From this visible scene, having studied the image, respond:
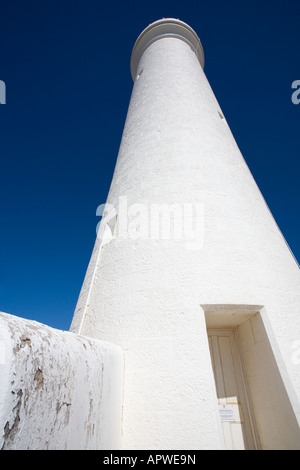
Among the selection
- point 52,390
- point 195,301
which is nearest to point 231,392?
point 195,301

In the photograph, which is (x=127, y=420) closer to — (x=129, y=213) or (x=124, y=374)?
(x=124, y=374)

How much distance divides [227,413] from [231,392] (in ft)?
0.74

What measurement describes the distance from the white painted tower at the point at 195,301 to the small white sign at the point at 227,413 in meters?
0.01

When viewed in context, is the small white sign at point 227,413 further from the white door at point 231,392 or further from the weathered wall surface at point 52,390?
the weathered wall surface at point 52,390

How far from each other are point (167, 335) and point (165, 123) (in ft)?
12.1

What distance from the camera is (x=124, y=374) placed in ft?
7.58

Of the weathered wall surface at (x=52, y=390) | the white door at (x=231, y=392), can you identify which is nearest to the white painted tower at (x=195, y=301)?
the white door at (x=231, y=392)

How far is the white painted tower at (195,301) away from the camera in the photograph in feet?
6.84

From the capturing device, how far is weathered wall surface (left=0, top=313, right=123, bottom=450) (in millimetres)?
948

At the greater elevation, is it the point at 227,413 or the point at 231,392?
the point at 231,392

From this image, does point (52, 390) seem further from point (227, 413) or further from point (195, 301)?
point (227, 413)

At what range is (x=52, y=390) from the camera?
47.0 inches

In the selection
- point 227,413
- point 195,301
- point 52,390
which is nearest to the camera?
point 52,390
